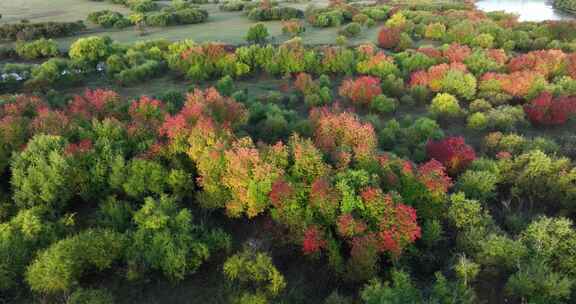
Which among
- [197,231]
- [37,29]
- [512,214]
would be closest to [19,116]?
[197,231]

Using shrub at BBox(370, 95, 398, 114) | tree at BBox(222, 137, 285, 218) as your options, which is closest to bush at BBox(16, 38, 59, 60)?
shrub at BBox(370, 95, 398, 114)

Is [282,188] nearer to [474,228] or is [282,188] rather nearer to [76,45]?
[474,228]

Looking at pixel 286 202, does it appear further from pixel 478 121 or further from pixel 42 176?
pixel 478 121

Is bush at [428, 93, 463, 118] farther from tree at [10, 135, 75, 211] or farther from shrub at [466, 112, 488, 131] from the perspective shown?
tree at [10, 135, 75, 211]

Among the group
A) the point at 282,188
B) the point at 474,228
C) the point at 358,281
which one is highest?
the point at 282,188

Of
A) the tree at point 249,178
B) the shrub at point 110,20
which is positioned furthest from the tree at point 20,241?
the shrub at point 110,20

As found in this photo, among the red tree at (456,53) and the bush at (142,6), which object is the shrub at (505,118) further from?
the bush at (142,6)

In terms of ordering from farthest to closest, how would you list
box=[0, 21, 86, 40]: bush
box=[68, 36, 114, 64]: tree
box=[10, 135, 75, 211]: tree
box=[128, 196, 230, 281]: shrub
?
box=[0, 21, 86, 40]: bush, box=[68, 36, 114, 64]: tree, box=[10, 135, 75, 211]: tree, box=[128, 196, 230, 281]: shrub
